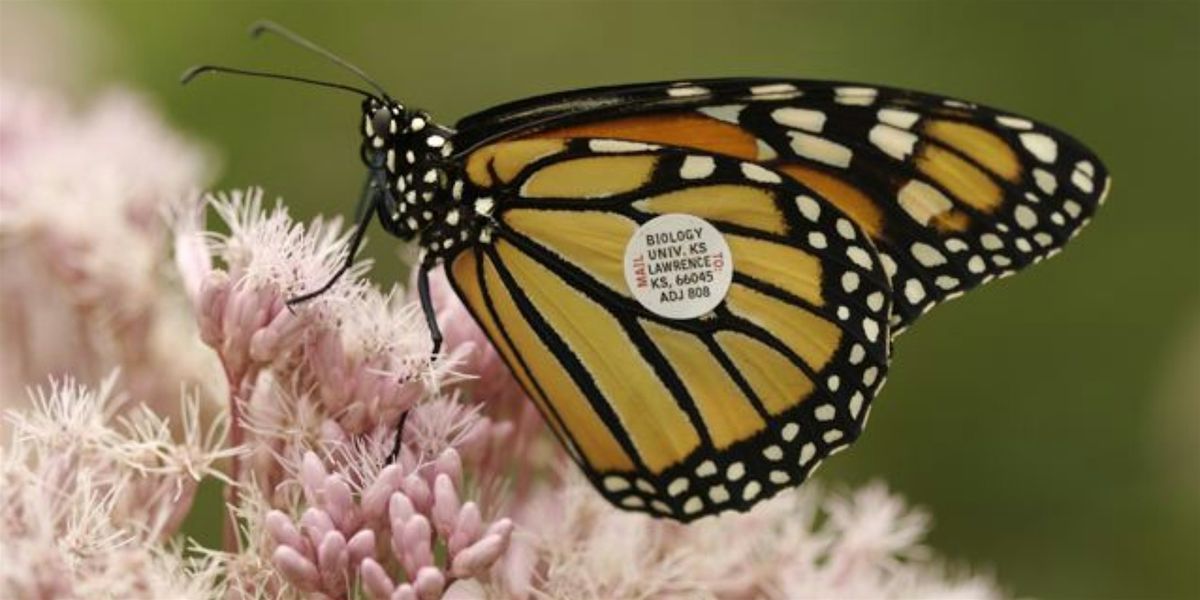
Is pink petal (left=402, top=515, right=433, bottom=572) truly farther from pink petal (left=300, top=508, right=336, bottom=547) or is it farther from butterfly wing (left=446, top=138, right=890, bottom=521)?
butterfly wing (left=446, top=138, right=890, bottom=521)

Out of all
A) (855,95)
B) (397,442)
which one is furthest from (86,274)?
(855,95)

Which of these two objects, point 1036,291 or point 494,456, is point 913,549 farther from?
point 1036,291

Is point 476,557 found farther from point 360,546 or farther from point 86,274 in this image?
point 86,274

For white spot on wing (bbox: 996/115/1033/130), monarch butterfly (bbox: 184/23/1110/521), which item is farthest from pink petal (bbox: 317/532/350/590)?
white spot on wing (bbox: 996/115/1033/130)

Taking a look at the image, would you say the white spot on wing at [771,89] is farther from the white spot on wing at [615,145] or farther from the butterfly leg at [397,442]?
the butterfly leg at [397,442]

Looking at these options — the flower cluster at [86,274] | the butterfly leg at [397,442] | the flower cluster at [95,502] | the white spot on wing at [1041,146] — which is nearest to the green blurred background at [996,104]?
the flower cluster at [86,274]
